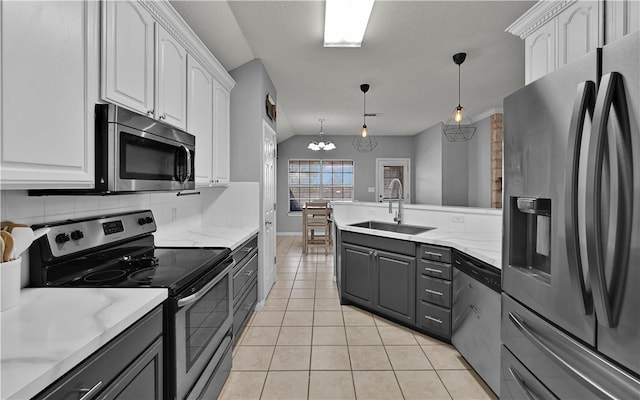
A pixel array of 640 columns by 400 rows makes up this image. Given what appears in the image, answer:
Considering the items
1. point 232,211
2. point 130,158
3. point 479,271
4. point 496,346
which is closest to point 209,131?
point 232,211

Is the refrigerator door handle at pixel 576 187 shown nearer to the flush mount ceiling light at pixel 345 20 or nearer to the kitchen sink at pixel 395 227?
the flush mount ceiling light at pixel 345 20

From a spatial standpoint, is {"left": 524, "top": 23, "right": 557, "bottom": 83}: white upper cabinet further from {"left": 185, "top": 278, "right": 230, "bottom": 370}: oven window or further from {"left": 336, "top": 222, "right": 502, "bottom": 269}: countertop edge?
{"left": 185, "top": 278, "right": 230, "bottom": 370}: oven window

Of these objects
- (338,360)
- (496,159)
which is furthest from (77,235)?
(496,159)

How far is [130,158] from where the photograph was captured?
1477 mm

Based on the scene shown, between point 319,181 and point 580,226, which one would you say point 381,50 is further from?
point 319,181

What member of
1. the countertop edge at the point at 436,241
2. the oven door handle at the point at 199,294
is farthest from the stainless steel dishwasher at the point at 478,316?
the oven door handle at the point at 199,294

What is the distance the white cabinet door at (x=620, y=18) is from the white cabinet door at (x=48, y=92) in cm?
238

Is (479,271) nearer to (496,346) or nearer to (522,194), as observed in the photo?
(496,346)

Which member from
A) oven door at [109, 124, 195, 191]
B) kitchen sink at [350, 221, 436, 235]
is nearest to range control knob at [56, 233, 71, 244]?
oven door at [109, 124, 195, 191]

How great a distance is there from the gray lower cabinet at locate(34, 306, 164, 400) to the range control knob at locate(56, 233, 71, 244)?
586 millimetres

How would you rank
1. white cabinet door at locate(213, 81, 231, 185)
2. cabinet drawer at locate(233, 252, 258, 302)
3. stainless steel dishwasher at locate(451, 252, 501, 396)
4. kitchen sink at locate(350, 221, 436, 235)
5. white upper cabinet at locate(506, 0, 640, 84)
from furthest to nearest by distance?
kitchen sink at locate(350, 221, 436, 235)
white cabinet door at locate(213, 81, 231, 185)
cabinet drawer at locate(233, 252, 258, 302)
stainless steel dishwasher at locate(451, 252, 501, 396)
white upper cabinet at locate(506, 0, 640, 84)

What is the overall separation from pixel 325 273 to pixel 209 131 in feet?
9.23

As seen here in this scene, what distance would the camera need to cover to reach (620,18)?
1.54 meters

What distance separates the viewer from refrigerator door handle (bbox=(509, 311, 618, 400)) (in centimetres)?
88
